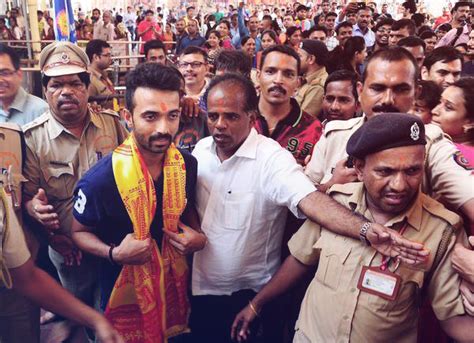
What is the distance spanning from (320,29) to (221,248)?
5.41 metres

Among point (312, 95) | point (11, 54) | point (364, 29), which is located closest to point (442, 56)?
point (312, 95)

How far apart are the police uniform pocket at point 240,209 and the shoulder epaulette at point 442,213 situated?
76 cm

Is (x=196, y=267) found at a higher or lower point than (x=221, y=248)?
lower

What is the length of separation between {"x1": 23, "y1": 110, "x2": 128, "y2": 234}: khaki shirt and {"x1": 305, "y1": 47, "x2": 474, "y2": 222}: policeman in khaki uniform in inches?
50.3

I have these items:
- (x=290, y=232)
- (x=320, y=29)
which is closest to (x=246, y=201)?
(x=290, y=232)

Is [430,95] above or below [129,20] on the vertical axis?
below

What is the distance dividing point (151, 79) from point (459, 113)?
1528mm

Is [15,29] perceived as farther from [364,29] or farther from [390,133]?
[390,133]

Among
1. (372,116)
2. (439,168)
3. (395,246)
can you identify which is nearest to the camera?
(395,246)

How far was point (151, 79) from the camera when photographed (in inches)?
77.4

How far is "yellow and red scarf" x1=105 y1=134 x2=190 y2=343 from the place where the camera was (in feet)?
6.25

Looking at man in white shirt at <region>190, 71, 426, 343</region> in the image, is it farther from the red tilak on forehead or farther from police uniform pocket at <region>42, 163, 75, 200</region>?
police uniform pocket at <region>42, 163, 75, 200</region>

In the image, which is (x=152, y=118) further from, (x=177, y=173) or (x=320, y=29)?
(x=320, y=29)

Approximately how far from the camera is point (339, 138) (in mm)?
2205
